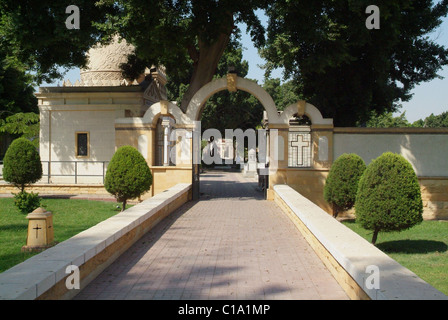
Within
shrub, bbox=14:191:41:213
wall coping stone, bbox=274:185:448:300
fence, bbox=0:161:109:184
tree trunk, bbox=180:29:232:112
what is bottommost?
shrub, bbox=14:191:41:213

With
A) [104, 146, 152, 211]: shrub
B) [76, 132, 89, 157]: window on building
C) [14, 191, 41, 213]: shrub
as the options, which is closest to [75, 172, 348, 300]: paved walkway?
[104, 146, 152, 211]: shrub

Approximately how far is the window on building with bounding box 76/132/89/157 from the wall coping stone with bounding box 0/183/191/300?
12.5m

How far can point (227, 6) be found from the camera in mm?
16328

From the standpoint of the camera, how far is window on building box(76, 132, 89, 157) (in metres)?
20.8

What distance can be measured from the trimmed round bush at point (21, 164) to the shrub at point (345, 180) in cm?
1100

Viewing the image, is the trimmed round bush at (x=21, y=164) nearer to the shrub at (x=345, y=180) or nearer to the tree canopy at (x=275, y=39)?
the tree canopy at (x=275, y=39)

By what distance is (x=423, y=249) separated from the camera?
11.9 meters

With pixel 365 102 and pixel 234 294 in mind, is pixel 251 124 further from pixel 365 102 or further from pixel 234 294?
pixel 234 294

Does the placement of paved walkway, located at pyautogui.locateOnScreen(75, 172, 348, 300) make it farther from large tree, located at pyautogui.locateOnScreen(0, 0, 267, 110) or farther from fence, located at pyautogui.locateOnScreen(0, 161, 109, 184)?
fence, located at pyautogui.locateOnScreen(0, 161, 109, 184)

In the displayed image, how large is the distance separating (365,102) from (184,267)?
1686cm

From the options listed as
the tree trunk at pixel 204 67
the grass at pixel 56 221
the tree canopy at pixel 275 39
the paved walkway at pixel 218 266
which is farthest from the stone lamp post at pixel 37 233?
the tree trunk at pixel 204 67

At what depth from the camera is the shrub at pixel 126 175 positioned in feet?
46.5

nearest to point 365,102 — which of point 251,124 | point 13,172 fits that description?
point 13,172
